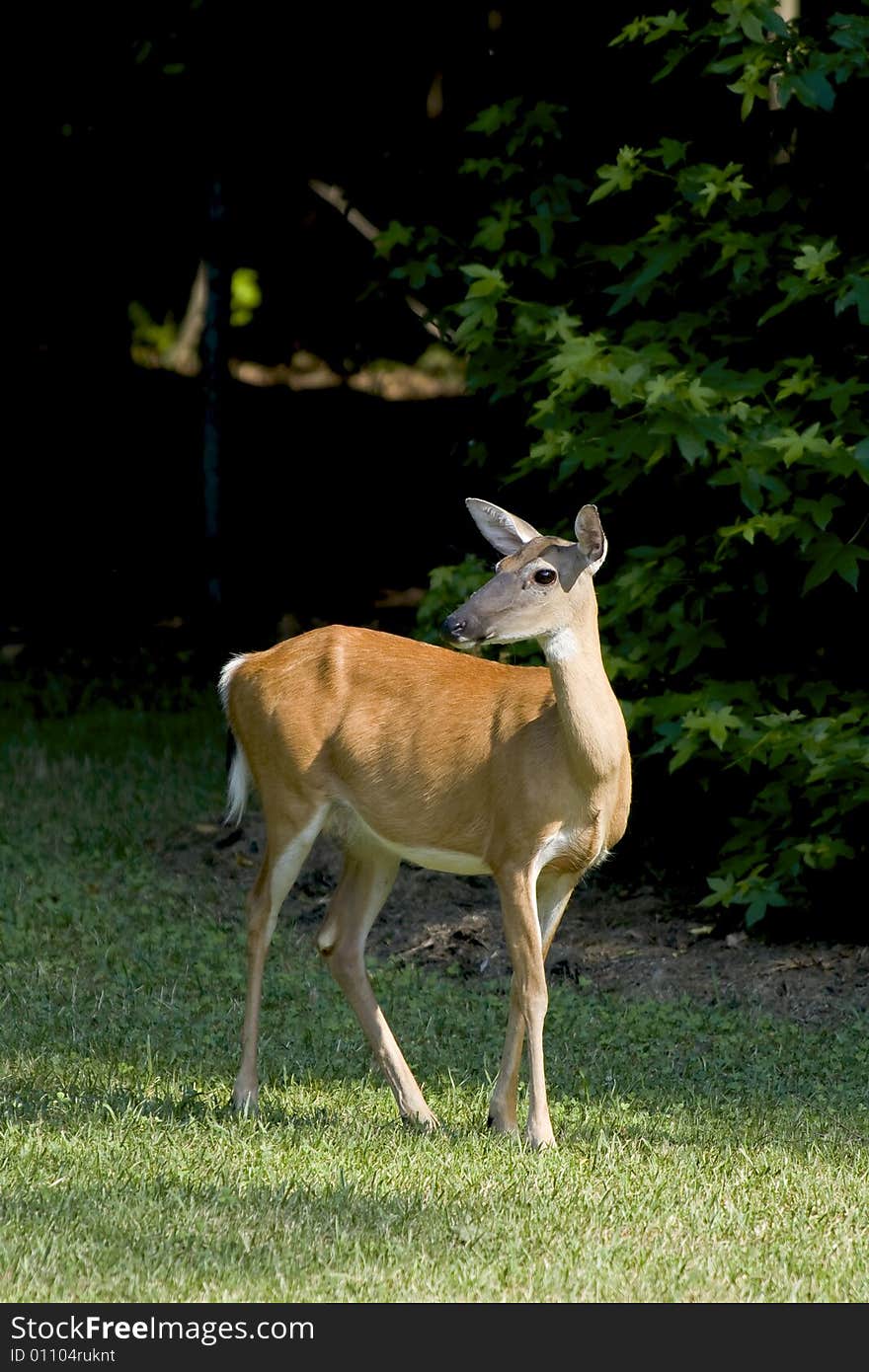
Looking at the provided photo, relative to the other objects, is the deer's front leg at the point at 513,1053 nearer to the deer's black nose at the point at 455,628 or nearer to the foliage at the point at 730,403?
the deer's black nose at the point at 455,628

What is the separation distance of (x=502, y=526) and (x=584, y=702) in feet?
2.16

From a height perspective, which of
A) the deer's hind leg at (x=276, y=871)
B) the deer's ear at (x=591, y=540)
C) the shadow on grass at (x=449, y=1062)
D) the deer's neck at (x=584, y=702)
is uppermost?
the deer's ear at (x=591, y=540)

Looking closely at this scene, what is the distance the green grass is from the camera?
4.57 meters

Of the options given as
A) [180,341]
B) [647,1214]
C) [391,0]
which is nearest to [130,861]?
[647,1214]

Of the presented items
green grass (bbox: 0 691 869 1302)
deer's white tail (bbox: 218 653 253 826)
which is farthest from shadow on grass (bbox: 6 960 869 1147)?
deer's white tail (bbox: 218 653 253 826)

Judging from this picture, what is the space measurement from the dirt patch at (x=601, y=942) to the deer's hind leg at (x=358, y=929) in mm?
1690

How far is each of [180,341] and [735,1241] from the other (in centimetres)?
1642

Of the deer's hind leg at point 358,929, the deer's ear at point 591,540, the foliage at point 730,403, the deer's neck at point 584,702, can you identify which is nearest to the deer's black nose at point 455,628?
the deer's neck at point 584,702

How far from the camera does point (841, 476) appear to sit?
8359 millimetres

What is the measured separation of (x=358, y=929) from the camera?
679cm

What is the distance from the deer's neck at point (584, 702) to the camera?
5.96 m

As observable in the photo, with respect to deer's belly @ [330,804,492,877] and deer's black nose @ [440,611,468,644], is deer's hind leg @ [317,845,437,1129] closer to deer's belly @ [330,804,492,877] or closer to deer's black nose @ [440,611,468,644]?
deer's belly @ [330,804,492,877]

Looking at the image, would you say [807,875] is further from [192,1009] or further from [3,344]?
[3,344]

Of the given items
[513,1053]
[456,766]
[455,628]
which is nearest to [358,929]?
[456,766]
